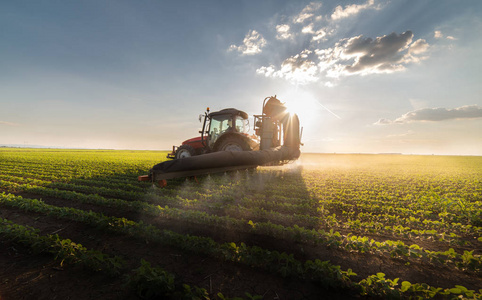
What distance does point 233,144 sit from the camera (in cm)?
992

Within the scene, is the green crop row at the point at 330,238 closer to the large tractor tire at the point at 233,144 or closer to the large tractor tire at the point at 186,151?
the large tractor tire at the point at 233,144

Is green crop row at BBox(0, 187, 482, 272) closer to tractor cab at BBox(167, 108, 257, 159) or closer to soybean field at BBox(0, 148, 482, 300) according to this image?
soybean field at BBox(0, 148, 482, 300)

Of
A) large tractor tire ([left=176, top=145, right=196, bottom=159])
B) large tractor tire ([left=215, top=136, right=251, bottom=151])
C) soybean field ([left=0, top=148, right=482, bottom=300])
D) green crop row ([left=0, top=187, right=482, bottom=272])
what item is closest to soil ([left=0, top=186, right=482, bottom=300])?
soybean field ([left=0, top=148, right=482, bottom=300])

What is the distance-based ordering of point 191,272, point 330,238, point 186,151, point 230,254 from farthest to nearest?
1. point 186,151
2. point 330,238
3. point 230,254
4. point 191,272

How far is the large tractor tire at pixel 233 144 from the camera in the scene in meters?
9.52

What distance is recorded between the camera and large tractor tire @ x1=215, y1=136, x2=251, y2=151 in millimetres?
9524

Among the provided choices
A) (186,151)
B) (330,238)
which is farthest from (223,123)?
(330,238)

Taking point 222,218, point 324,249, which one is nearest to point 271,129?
point 222,218

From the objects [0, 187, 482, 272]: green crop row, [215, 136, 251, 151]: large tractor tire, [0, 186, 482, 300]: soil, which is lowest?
[0, 186, 482, 300]: soil

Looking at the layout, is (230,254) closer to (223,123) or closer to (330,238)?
(330,238)

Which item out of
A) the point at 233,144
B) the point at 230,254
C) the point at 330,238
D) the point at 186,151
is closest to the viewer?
the point at 230,254

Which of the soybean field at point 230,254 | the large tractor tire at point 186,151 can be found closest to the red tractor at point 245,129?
the large tractor tire at point 186,151

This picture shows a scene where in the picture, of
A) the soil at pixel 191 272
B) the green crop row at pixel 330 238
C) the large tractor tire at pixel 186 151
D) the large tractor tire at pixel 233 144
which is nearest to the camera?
the soil at pixel 191 272

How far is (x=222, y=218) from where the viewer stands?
4219mm
